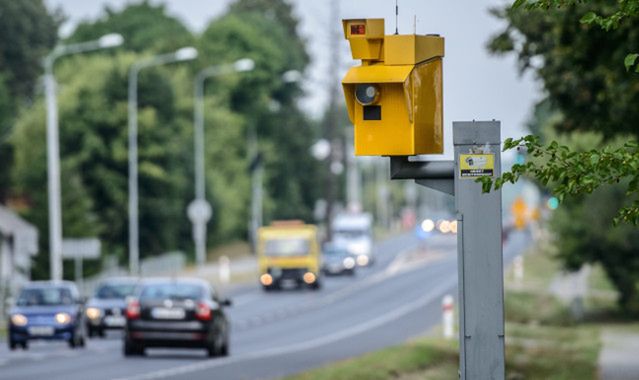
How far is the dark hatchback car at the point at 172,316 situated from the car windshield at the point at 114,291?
11.2 m

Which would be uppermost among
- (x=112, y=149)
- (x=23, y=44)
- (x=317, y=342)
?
(x=23, y=44)

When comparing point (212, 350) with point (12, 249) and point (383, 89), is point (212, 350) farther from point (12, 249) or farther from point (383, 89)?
point (12, 249)

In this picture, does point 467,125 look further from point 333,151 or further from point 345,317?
point 333,151

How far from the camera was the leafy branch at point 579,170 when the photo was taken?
34.3 feet

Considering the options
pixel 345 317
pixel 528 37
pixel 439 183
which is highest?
pixel 528 37

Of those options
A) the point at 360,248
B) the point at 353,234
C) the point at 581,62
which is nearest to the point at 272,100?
the point at 353,234

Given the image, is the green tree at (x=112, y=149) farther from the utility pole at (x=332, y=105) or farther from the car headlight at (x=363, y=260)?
the utility pole at (x=332, y=105)

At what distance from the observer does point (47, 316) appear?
3753cm

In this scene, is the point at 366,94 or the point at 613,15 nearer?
the point at 613,15

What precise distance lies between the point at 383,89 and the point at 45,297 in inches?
1119

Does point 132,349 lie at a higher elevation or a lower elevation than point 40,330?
lower

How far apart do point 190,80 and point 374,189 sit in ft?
274

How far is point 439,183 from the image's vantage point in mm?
11812

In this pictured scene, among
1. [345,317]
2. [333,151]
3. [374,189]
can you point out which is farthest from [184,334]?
[374,189]
